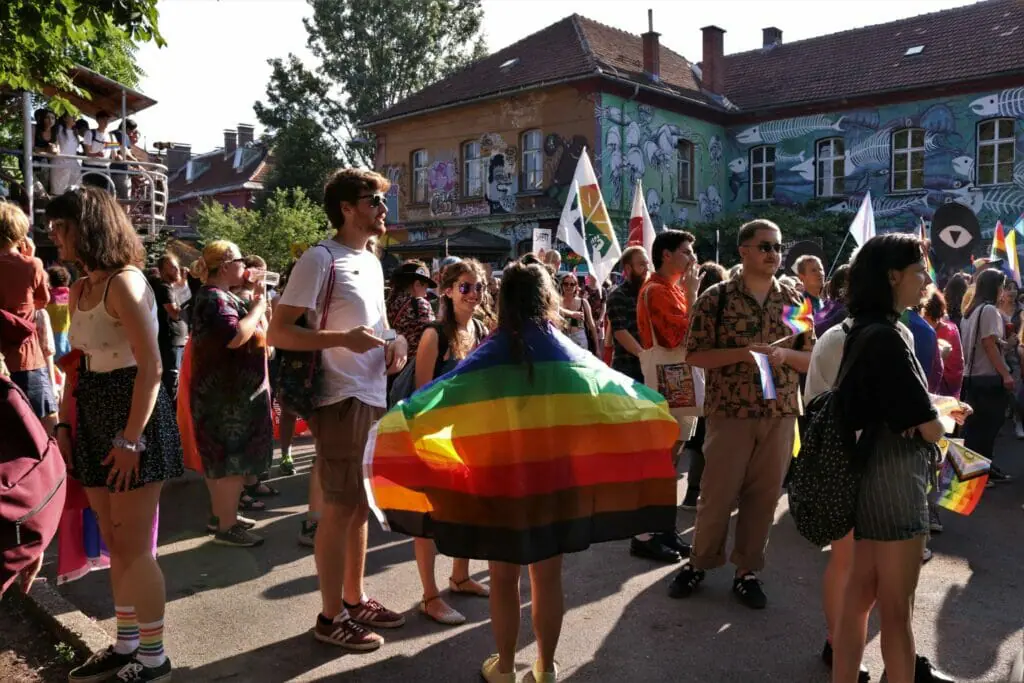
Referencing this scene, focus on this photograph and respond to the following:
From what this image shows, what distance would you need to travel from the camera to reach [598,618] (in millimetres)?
4434

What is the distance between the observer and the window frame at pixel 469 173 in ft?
92.0

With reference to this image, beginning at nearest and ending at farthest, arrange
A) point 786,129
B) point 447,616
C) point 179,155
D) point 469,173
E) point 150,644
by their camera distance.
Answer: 1. point 150,644
2. point 447,616
3. point 786,129
4. point 469,173
5. point 179,155

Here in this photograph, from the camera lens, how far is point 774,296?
4.60 metres

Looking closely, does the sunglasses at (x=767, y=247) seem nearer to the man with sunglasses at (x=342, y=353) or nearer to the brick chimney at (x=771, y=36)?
the man with sunglasses at (x=342, y=353)

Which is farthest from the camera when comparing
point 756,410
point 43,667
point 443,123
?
point 443,123

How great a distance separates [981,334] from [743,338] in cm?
410

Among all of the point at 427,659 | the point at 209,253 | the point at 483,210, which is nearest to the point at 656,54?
the point at 483,210

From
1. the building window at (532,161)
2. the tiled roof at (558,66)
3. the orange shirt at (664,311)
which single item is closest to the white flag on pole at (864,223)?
the orange shirt at (664,311)

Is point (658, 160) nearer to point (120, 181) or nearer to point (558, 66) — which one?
point (558, 66)

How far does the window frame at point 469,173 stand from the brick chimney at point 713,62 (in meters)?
7.98

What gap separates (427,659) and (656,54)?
25846 millimetres

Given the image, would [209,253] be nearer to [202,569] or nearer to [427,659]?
[202,569]

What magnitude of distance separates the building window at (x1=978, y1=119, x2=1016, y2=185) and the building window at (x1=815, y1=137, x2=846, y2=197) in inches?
143

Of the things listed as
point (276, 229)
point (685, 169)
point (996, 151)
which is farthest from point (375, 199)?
point (276, 229)
